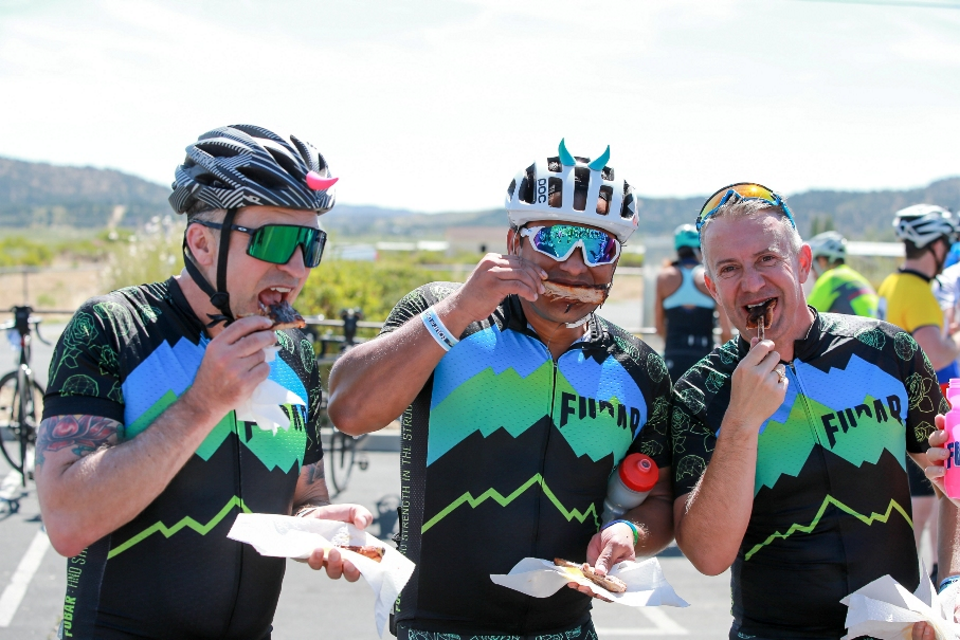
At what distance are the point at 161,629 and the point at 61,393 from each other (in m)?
0.70

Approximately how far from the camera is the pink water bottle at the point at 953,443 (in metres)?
2.59

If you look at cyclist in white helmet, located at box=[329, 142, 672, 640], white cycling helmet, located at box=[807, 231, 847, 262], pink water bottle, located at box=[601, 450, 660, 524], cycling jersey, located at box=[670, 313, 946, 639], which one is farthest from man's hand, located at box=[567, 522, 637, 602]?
white cycling helmet, located at box=[807, 231, 847, 262]

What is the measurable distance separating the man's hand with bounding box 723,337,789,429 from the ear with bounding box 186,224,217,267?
164 centimetres

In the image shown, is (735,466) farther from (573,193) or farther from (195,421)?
(195,421)

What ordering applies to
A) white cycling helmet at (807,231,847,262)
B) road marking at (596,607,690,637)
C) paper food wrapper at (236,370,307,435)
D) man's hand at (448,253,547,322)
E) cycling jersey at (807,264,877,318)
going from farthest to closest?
white cycling helmet at (807,231,847,262) < cycling jersey at (807,264,877,318) < road marking at (596,607,690,637) < man's hand at (448,253,547,322) < paper food wrapper at (236,370,307,435)

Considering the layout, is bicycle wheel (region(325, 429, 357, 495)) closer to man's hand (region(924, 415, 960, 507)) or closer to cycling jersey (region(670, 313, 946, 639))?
cycling jersey (region(670, 313, 946, 639))

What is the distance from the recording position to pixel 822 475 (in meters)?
2.82

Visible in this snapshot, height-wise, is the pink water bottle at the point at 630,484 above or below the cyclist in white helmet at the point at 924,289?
below

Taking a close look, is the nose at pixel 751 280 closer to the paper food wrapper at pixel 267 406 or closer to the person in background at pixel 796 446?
the person in background at pixel 796 446

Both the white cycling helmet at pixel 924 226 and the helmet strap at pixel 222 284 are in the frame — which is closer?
the helmet strap at pixel 222 284

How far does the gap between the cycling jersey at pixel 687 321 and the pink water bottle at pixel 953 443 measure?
6.65 meters

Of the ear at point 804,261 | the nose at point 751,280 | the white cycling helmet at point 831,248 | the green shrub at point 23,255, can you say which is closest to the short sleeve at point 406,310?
the nose at point 751,280

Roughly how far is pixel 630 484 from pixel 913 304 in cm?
470

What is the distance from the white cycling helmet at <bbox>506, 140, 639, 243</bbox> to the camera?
282 cm
